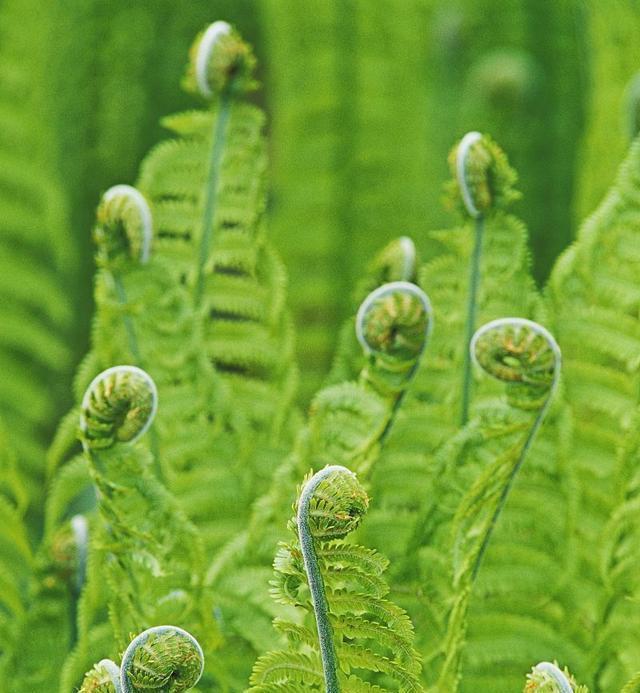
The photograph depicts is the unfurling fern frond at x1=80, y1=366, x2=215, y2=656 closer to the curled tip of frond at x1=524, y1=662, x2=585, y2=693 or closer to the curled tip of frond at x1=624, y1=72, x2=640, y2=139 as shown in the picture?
the curled tip of frond at x1=524, y1=662, x2=585, y2=693

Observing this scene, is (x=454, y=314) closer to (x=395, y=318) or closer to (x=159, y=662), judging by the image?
(x=395, y=318)

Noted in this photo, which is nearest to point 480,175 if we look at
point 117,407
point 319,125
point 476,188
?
point 476,188

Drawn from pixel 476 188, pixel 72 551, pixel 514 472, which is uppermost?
pixel 476 188

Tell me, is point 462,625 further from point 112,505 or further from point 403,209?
point 403,209

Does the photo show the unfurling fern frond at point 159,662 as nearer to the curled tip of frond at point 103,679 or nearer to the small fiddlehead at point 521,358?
the curled tip of frond at point 103,679

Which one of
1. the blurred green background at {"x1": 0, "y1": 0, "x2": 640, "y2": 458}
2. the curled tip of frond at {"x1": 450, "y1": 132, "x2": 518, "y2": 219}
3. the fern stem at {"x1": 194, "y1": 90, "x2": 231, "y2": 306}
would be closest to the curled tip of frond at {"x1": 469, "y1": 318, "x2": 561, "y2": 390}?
the curled tip of frond at {"x1": 450, "y1": 132, "x2": 518, "y2": 219}

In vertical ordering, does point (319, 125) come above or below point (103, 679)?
above
